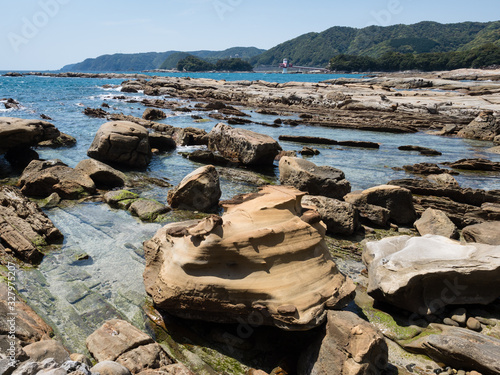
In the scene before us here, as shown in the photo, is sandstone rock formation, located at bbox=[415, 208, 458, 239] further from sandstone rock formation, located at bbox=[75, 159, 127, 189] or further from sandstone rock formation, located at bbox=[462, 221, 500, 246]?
sandstone rock formation, located at bbox=[75, 159, 127, 189]

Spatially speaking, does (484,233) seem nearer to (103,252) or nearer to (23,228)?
(103,252)

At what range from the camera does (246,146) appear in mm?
12852

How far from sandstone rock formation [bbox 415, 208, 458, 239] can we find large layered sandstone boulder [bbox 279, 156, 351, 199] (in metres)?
2.22

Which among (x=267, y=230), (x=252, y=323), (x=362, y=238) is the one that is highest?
(x=267, y=230)

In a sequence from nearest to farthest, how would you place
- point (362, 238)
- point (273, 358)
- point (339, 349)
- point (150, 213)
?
point (339, 349) < point (273, 358) < point (362, 238) < point (150, 213)

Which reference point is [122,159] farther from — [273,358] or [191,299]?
[273,358]

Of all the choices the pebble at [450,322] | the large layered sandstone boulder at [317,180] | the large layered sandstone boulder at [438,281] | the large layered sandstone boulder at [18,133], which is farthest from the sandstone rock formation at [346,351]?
the large layered sandstone boulder at [18,133]

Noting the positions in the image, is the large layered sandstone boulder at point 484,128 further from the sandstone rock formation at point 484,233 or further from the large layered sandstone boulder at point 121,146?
the large layered sandstone boulder at point 121,146

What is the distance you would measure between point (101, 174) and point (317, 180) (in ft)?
21.2

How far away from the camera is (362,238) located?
732 centimetres

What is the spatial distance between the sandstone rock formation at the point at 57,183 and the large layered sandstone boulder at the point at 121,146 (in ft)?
7.47

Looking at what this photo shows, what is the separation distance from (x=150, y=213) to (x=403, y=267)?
5.69m

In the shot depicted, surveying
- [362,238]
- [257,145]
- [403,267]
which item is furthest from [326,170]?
[403,267]

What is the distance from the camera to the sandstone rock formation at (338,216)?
7.31 metres
